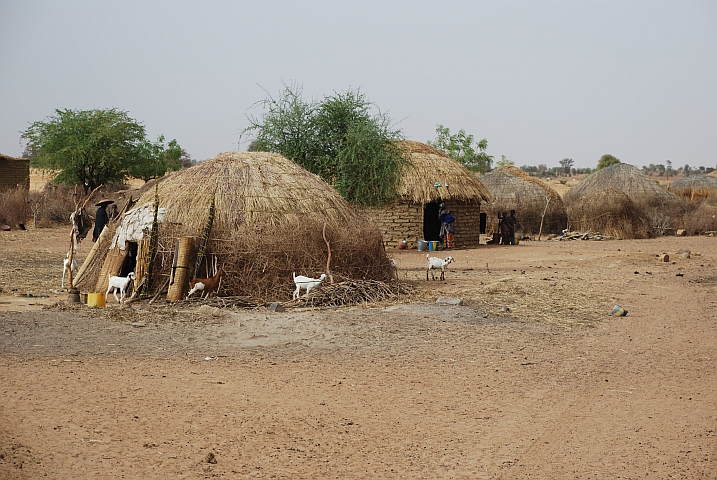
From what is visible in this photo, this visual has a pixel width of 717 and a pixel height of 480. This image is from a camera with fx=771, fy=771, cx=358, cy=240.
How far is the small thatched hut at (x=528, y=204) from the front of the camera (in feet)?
105

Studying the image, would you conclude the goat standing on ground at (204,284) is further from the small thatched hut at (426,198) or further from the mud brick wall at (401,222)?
the mud brick wall at (401,222)

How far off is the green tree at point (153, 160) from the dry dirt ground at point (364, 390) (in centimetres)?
2303

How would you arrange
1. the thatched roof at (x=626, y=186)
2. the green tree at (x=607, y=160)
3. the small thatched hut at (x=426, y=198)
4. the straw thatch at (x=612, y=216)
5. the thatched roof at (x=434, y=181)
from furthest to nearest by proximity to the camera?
the green tree at (x=607, y=160) < the thatched roof at (x=626, y=186) < the straw thatch at (x=612, y=216) < the small thatched hut at (x=426, y=198) < the thatched roof at (x=434, y=181)

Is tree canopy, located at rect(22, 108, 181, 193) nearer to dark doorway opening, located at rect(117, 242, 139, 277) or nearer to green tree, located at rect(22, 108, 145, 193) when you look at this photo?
green tree, located at rect(22, 108, 145, 193)

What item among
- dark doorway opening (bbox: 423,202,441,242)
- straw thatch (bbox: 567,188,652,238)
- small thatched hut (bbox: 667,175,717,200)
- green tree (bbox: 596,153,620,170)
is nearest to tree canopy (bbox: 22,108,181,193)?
dark doorway opening (bbox: 423,202,441,242)

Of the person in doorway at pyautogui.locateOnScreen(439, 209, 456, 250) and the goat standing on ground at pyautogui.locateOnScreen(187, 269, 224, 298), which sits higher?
the person in doorway at pyautogui.locateOnScreen(439, 209, 456, 250)

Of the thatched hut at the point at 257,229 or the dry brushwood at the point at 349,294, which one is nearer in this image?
the dry brushwood at the point at 349,294

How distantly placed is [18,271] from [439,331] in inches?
393

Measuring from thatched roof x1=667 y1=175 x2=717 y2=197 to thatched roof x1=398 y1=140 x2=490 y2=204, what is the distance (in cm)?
1875

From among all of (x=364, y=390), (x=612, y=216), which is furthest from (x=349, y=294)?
(x=612, y=216)

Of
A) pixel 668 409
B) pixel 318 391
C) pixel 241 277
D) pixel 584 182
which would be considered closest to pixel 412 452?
pixel 318 391

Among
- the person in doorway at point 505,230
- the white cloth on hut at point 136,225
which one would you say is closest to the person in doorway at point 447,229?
the person in doorway at point 505,230

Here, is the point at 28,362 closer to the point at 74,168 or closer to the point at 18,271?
the point at 18,271

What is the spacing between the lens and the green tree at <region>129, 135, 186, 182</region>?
3462 cm
